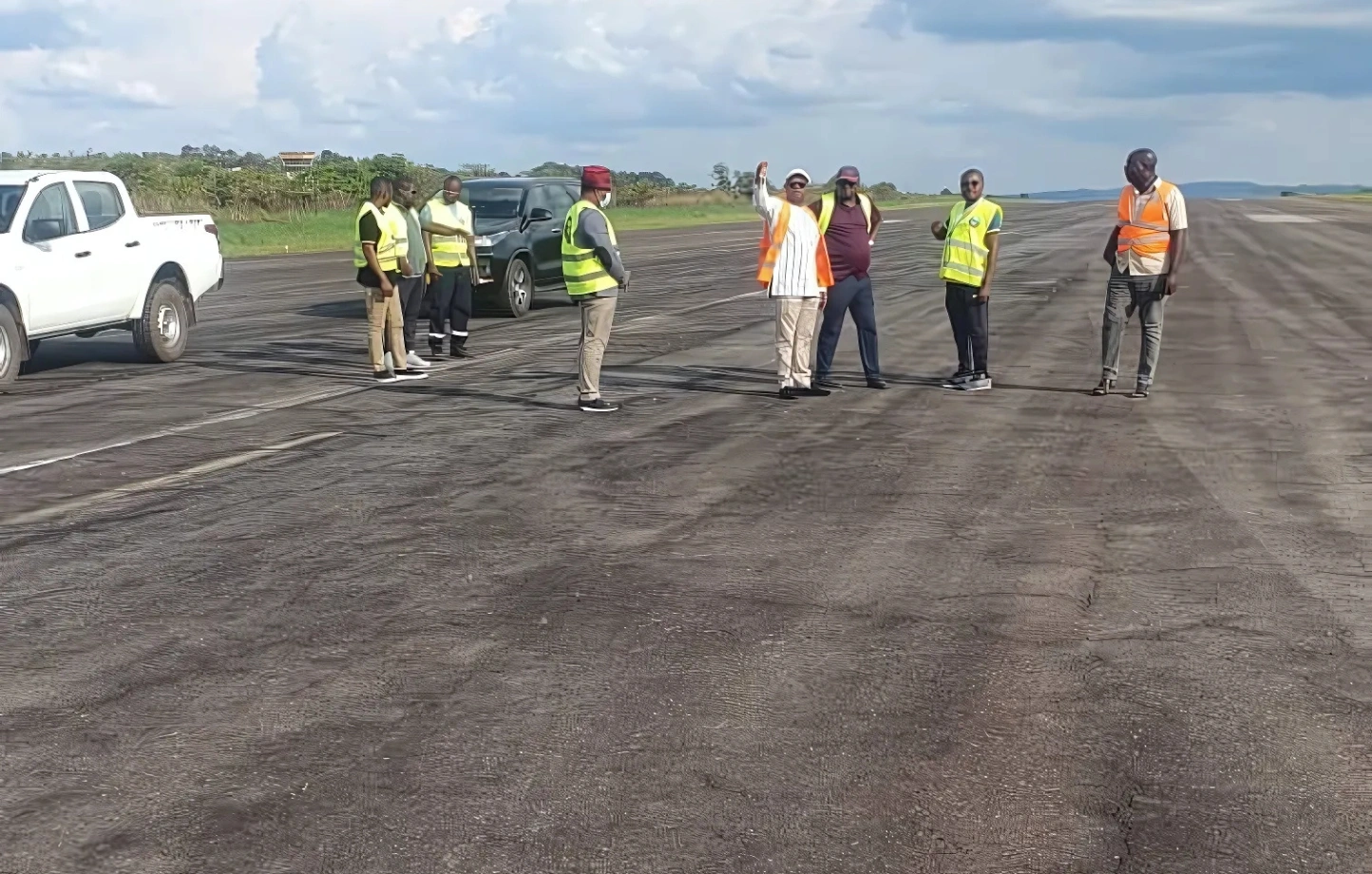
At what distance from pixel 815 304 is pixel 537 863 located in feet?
28.2

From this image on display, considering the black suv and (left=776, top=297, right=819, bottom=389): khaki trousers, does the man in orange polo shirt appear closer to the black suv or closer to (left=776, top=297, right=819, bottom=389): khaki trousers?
(left=776, top=297, right=819, bottom=389): khaki trousers

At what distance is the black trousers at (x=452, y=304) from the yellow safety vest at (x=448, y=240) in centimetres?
8

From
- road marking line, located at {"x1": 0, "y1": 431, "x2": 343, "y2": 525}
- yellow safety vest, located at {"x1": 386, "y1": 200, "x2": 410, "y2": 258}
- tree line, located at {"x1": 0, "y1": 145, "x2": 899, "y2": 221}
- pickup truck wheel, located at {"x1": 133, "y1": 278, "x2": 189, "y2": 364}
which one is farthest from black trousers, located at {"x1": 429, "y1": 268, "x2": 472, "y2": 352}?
tree line, located at {"x1": 0, "y1": 145, "x2": 899, "y2": 221}

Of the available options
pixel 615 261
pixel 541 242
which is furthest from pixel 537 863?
pixel 541 242

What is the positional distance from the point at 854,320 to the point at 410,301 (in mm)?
4297

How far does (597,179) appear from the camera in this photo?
34.9ft

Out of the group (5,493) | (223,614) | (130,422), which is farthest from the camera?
(130,422)

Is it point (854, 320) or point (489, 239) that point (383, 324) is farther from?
point (489, 239)

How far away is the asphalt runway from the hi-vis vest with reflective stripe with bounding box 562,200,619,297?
3.27ft

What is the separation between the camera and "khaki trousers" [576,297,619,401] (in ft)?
36.8

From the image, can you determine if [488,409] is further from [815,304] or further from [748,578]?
[748,578]

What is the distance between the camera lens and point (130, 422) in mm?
10977

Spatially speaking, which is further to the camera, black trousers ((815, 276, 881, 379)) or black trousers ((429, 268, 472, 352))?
black trousers ((429, 268, 472, 352))

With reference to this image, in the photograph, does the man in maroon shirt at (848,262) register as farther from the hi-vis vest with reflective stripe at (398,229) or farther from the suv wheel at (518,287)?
the suv wheel at (518,287)
